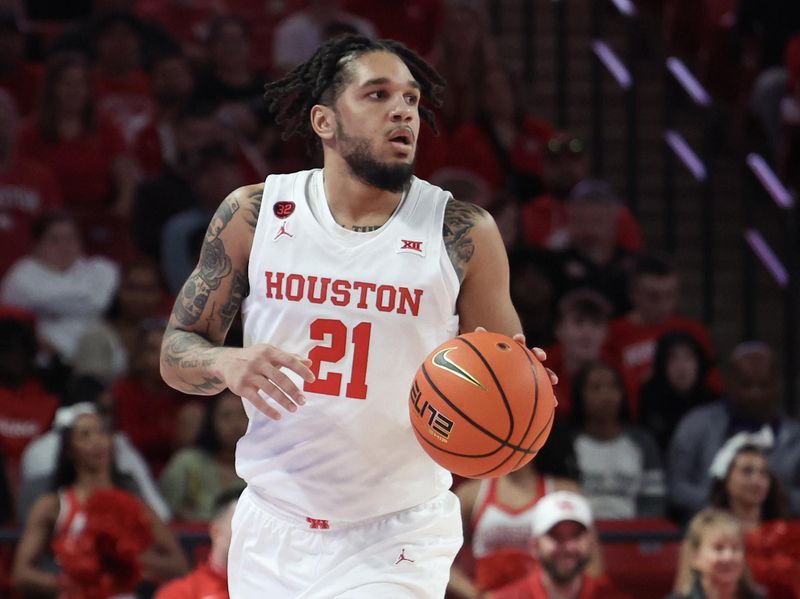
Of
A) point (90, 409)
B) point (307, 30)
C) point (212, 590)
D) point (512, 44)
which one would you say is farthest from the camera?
point (512, 44)

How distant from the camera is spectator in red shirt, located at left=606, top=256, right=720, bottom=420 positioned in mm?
8352

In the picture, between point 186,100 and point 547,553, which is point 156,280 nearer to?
point 186,100

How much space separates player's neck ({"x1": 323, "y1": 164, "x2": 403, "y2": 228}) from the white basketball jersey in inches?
2.2

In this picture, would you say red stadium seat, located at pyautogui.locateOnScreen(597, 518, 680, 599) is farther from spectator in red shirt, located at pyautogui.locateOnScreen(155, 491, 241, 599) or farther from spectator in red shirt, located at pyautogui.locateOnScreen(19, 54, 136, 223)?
spectator in red shirt, located at pyautogui.locateOnScreen(19, 54, 136, 223)

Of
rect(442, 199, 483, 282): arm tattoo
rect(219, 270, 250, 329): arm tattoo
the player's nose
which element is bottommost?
rect(219, 270, 250, 329): arm tattoo

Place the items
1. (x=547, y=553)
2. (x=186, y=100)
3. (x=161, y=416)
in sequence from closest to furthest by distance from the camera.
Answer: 1. (x=547, y=553)
2. (x=161, y=416)
3. (x=186, y=100)

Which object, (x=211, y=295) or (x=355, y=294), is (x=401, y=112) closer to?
(x=355, y=294)

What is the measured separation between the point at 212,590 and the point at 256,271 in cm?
219

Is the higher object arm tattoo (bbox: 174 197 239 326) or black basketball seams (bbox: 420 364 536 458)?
arm tattoo (bbox: 174 197 239 326)

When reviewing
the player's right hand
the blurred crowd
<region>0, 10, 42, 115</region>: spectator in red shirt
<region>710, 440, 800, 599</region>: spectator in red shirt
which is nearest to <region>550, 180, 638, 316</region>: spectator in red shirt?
the blurred crowd

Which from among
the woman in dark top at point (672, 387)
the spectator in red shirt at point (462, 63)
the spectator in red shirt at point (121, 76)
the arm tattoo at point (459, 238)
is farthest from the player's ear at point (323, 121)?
the spectator in red shirt at point (121, 76)

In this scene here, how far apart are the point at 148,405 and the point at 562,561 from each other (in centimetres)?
247

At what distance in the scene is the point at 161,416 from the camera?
7652 millimetres

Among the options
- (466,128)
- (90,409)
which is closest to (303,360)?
(90,409)
